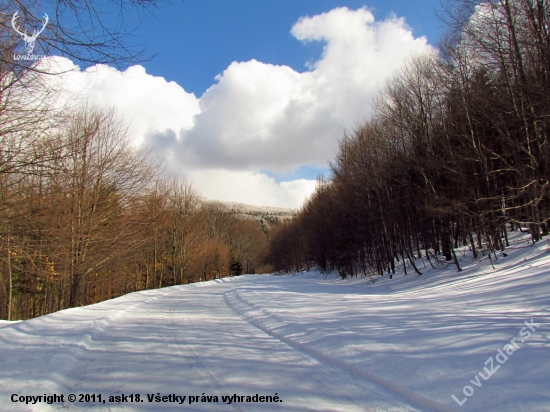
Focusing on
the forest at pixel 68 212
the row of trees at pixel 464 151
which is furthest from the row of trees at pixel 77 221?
the row of trees at pixel 464 151

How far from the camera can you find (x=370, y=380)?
4.58 m

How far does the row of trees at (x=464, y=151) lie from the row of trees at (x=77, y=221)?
14.5 metres

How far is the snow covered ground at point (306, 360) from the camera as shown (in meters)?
3.90

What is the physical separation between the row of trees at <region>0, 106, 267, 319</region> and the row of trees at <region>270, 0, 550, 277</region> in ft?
47.4

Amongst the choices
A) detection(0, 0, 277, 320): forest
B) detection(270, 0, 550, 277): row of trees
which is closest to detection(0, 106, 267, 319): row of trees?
detection(0, 0, 277, 320): forest

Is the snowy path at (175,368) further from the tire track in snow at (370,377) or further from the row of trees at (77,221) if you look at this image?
the row of trees at (77,221)

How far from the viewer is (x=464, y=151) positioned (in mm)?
16359

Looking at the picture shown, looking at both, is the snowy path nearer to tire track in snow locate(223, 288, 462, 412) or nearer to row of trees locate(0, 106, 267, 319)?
tire track in snow locate(223, 288, 462, 412)

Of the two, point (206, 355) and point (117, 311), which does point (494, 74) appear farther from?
point (117, 311)

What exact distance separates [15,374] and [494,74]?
1735 centimetres

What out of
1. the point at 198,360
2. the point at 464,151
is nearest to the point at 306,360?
the point at 198,360

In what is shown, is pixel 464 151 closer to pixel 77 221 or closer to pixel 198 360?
pixel 198 360

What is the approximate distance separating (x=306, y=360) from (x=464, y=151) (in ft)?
49.1

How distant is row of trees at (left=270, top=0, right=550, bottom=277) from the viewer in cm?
1181
